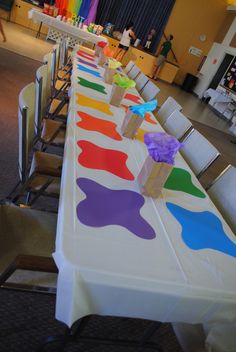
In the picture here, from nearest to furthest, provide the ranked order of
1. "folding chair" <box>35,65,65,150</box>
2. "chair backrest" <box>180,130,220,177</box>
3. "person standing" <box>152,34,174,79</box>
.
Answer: "folding chair" <box>35,65,65,150</box>, "chair backrest" <box>180,130,220,177</box>, "person standing" <box>152,34,174,79</box>

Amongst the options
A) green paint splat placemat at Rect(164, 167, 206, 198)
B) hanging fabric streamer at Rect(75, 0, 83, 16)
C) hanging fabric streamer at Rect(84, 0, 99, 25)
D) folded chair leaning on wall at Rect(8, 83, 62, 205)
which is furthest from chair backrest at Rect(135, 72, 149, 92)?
hanging fabric streamer at Rect(75, 0, 83, 16)

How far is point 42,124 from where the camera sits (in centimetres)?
221

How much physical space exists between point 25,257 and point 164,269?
1.53ft

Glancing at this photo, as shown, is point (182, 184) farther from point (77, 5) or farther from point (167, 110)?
point (77, 5)

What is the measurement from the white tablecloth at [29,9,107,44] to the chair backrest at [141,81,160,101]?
160 inches

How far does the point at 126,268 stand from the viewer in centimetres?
88

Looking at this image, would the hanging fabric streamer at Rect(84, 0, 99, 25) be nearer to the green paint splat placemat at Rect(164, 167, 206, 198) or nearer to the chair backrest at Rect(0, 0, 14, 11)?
the chair backrest at Rect(0, 0, 14, 11)

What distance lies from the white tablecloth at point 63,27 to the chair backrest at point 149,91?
13.3ft

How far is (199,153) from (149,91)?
1.86m

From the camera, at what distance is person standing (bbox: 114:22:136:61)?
900 centimetres

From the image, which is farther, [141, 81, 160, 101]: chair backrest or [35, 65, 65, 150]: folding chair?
[141, 81, 160, 101]: chair backrest

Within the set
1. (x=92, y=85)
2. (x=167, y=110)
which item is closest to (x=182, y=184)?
(x=92, y=85)

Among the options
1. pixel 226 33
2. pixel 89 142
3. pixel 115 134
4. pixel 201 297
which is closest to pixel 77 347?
pixel 201 297

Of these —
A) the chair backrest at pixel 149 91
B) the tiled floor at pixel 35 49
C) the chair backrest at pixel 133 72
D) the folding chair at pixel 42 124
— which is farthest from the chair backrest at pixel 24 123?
the tiled floor at pixel 35 49
